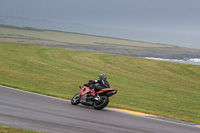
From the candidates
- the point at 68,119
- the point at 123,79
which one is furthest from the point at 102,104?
the point at 123,79

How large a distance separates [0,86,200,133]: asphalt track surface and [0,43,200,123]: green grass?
115 inches

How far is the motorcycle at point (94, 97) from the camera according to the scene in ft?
44.8

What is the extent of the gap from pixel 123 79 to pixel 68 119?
18.6m

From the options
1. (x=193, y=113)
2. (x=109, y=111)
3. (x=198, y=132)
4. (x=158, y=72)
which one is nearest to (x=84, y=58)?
(x=158, y=72)

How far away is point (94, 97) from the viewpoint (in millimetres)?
13938

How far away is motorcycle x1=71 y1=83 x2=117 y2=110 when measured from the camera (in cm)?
1364

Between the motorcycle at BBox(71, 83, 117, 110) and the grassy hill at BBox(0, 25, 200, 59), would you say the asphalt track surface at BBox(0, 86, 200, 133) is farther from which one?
the grassy hill at BBox(0, 25, 200, 59)

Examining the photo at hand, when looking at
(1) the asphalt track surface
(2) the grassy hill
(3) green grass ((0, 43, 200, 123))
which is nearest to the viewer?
(1) the asphalt track surface

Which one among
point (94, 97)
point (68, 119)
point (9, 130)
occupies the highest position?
point (94, 97)

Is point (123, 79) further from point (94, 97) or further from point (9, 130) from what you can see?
point (9, 130)

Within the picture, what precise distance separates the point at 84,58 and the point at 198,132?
29.9 meters

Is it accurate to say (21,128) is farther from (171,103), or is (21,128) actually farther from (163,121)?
(171,103)

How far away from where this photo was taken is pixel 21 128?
8766 millimetres

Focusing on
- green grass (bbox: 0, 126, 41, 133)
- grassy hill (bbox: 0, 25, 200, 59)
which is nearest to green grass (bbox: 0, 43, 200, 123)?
green grass (bbox: 0, 126, 41, 133)
